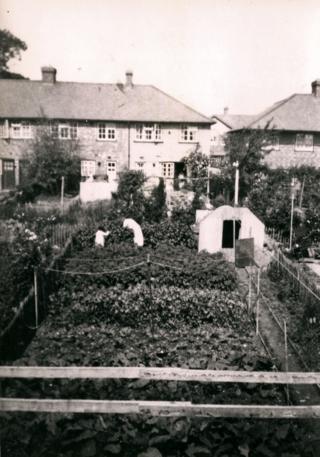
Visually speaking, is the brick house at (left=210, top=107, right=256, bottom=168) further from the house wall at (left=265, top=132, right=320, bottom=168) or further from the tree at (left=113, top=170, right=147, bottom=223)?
the tree at (left=113, top=170, right=147, bottom=223)

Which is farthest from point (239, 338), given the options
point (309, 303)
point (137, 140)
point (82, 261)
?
point (137, 140)

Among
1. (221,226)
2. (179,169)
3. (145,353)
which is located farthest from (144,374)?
(179,169)

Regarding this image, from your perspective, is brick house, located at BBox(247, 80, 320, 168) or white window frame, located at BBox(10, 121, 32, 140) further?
brick house, located at BBox(247, 80, 320, 168)

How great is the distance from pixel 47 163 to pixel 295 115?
58.8ft

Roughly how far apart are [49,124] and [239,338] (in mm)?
24662

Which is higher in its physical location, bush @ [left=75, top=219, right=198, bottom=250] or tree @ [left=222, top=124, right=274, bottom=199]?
tree @ [left=222, top=124, right=274, bottom=199]

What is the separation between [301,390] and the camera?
7730 millimetres

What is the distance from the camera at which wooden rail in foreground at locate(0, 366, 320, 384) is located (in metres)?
4.93

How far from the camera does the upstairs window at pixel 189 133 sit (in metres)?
31.7

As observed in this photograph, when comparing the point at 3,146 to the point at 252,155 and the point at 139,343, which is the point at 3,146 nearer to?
the point at 252,155

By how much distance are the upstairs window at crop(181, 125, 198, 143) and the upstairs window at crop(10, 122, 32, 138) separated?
1026 centimetres

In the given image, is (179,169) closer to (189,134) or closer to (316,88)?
(189,134)

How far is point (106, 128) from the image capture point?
3156 cm

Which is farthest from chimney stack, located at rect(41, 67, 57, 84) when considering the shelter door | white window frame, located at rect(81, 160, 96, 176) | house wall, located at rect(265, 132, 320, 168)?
house wall, located at rect(265, 132, 320, 168)
